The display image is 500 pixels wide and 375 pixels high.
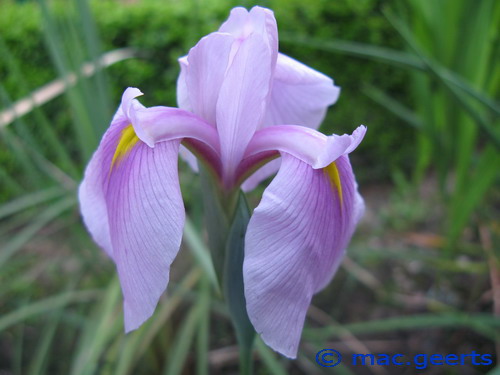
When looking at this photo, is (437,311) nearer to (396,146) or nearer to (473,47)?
(473,47)

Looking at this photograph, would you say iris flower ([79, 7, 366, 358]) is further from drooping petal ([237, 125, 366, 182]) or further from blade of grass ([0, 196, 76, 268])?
blade of grass ([0, 196, 76, 268])

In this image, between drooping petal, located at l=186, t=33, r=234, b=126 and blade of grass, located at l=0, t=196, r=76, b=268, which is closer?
drooping petal, located at l=186, t=33, r=234, b=126

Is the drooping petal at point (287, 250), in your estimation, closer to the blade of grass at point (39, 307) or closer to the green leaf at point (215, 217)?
the green leaf at point (215, 217)

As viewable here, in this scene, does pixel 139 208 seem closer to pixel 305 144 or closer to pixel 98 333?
pixel 305 144

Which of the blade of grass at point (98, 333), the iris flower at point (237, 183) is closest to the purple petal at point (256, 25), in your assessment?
the iris flower at point (237, 183)

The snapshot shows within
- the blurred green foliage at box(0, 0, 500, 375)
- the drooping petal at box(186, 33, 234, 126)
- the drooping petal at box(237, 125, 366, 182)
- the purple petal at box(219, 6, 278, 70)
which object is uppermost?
the purple petal at box(219, 6, 278, 70)

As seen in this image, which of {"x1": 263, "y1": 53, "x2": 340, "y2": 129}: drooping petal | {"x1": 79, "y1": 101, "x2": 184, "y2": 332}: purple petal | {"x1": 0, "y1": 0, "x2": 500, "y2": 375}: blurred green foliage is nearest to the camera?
{"x1": 79, "y1": 101, "x2": 184, "y2": 332}: purple petal

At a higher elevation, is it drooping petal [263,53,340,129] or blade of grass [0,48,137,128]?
drooping petal [263,53,340,129]

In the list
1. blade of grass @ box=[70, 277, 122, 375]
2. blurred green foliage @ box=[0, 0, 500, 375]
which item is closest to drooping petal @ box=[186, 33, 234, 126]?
blurred green foliage @ box=[0, 0, 500, 375]
